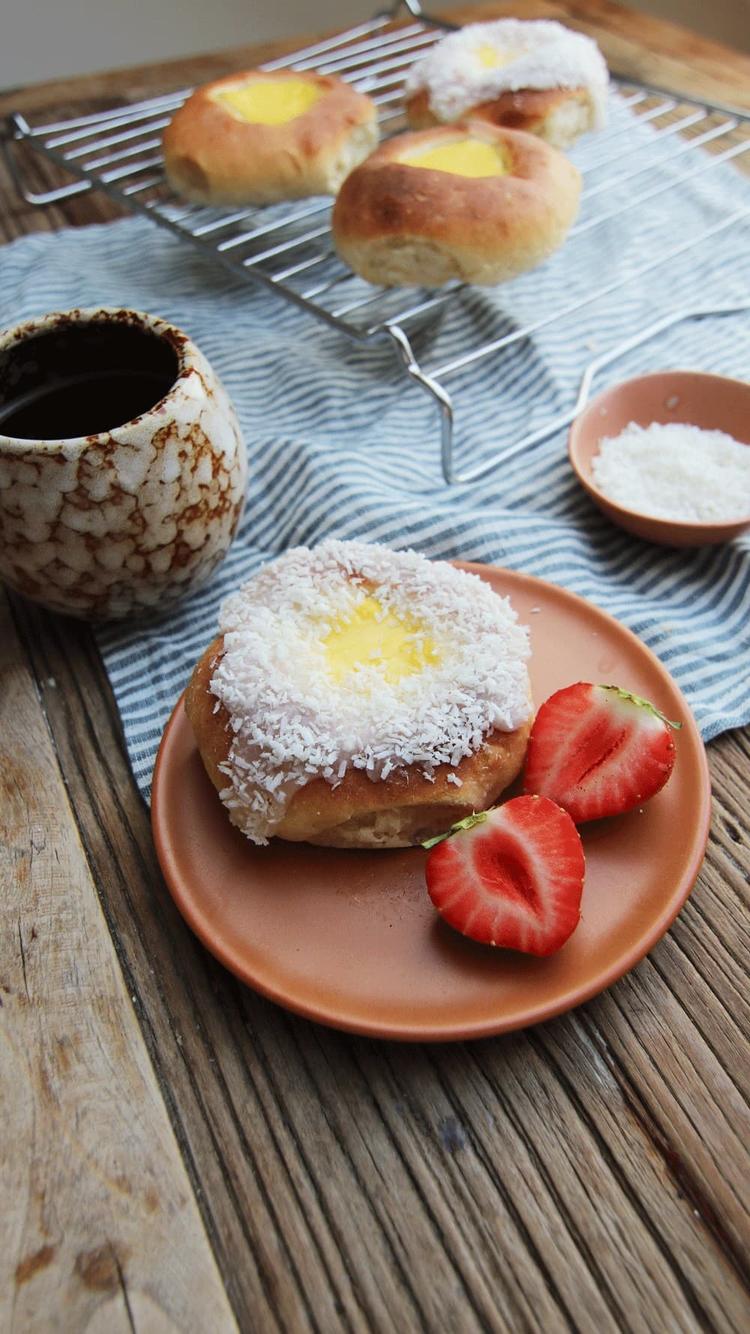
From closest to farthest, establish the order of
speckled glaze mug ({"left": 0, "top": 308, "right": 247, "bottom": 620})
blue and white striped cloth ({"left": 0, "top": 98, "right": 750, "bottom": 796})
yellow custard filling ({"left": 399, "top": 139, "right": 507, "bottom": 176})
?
speckled glaze mug ({"left": 0, "top": 308, "right": 247, "bottom": 620}), blue and white striped cloth ({"left": 0, "top": 98, "right": 750, "bottom": 796}), yellow custard filling ({"left": 399, "top": 139, "right": 507, "bottom": 176})

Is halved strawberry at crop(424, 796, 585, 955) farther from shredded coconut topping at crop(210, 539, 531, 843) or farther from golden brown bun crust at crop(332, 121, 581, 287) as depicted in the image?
golden brown bun crust at crop(332, 121, 581, 287)

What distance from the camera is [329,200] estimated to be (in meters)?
1.46

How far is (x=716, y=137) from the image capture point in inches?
58.7

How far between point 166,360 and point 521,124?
67 cm

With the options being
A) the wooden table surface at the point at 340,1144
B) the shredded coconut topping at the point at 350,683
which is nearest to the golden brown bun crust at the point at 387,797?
the shredded coconut topping at the point at 350,683

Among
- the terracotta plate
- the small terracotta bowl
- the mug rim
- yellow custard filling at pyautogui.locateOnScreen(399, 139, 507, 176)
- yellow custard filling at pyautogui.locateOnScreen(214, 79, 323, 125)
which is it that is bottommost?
the terracotta plate

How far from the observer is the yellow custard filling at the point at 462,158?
3.82 feet

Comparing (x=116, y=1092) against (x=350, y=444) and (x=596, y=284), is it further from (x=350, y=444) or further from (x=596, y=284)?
(x=596, y=284)

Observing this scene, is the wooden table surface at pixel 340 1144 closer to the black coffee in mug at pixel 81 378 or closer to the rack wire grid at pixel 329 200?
the black coffee in mug at pixel 81 378

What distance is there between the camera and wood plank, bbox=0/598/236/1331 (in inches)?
22.4

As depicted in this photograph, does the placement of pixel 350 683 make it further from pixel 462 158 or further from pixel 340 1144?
pixel 462 158

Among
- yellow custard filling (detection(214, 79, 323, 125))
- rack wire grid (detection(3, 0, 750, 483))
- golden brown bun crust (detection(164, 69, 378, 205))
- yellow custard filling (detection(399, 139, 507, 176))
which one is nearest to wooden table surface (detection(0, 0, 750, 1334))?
rack wire grid (detection(3, 0, 750, 483))

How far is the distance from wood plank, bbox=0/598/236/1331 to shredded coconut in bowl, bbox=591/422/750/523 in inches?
23.1

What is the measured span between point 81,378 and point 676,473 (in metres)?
0.55
